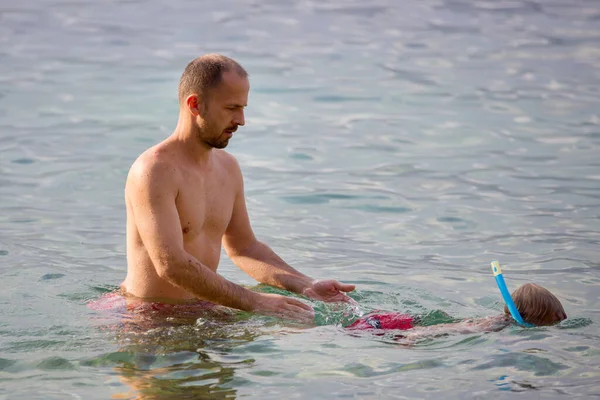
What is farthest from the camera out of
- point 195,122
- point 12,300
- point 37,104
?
point 37,104

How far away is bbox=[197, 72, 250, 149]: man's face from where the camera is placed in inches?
223

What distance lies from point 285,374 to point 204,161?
127 cm

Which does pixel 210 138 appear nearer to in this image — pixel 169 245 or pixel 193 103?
pixel 193 103

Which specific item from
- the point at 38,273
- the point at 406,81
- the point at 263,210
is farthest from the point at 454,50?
the point at 38,273

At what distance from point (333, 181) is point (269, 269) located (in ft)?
10.6

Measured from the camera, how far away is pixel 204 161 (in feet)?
19.4

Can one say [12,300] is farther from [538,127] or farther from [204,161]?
[538,127]

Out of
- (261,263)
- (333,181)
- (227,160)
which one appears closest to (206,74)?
(227,160)

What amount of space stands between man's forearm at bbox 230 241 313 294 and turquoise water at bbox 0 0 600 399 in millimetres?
397

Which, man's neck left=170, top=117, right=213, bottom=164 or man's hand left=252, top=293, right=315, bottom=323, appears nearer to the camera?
man's hand left=252, top=293, right=315, bottom=323

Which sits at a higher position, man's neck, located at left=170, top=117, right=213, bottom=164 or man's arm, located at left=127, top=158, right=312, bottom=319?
man's neck, located at left=170, top=117, right=213, bottom=164

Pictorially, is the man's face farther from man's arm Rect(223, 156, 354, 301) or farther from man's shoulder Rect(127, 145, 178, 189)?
man's arm Rect(223, 156, 354, 301)

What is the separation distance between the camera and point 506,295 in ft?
18.3

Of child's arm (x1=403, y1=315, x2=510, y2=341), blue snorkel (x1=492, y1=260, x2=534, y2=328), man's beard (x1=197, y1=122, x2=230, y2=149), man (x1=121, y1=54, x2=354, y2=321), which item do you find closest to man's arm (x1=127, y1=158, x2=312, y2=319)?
man (x1=121, y1=54, x2=354, y2=321)
